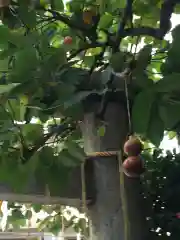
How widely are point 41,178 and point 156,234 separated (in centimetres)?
20

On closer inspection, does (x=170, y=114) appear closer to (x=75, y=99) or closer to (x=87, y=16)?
(x=75, y=99)

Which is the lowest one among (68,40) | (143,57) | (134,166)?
(134,166)

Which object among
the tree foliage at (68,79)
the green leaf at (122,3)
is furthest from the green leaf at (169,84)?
the green leaf at (122,3)

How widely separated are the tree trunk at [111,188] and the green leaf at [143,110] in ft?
0.56

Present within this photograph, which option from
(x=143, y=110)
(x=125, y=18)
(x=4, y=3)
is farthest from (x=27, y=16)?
(x=143, y=110)

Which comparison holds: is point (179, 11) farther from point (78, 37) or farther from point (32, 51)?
point (32, 51)

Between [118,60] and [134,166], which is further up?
[118,60]

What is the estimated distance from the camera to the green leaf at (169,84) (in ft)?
1.31

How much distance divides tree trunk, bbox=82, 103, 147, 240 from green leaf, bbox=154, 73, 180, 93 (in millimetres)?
193

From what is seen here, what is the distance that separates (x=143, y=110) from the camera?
413 millimetres

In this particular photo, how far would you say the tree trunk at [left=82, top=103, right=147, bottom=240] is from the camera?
1.80 feet

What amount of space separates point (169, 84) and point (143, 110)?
0.13 feet

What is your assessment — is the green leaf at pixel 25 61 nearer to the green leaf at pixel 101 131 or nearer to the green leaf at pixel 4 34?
the green leaf at pixel 4 34

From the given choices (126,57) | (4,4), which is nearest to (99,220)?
(126,57)
